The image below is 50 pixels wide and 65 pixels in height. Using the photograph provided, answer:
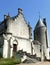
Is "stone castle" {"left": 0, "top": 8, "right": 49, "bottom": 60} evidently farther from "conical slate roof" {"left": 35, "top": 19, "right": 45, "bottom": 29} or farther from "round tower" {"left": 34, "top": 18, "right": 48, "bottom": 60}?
"conical slate roof" {"left": 35, "top": 19, "right": 45, "bottom": 29}

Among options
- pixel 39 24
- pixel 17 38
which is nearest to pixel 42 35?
pixel 39 24

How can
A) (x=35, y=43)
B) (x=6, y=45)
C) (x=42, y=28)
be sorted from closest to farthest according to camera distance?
(x=6, y=45)
(x=35, y=43)
(x=42, y=28)

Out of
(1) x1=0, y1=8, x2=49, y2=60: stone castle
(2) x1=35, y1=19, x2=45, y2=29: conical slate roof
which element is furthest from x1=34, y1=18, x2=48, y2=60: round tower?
(1) x1=0, y1=8, x2=49, y2=60: stone castle

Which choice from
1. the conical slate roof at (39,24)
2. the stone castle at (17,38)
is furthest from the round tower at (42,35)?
the stone castle at (17,38)

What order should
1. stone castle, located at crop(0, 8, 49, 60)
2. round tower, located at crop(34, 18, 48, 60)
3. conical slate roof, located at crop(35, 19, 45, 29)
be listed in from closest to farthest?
stone castle, located at crop(0, 8, 49, 60) → round tower, located at crop(34, 18, 48, 60) → conical slate roof, located at crop(35, 19, 45, 29)

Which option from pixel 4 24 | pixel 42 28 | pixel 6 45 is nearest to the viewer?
pixel 6 45

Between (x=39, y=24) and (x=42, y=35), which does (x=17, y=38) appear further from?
(x=39, y=24)

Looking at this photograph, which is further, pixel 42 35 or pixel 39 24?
pixel 39 24

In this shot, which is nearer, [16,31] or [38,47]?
[16,31]

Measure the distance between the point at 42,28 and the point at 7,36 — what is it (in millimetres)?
12329

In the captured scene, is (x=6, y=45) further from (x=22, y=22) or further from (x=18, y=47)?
(x=22, y=22)

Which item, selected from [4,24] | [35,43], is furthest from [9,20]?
[35,43]

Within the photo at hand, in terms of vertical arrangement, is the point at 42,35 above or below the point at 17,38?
above

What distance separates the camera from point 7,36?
3569 cm
